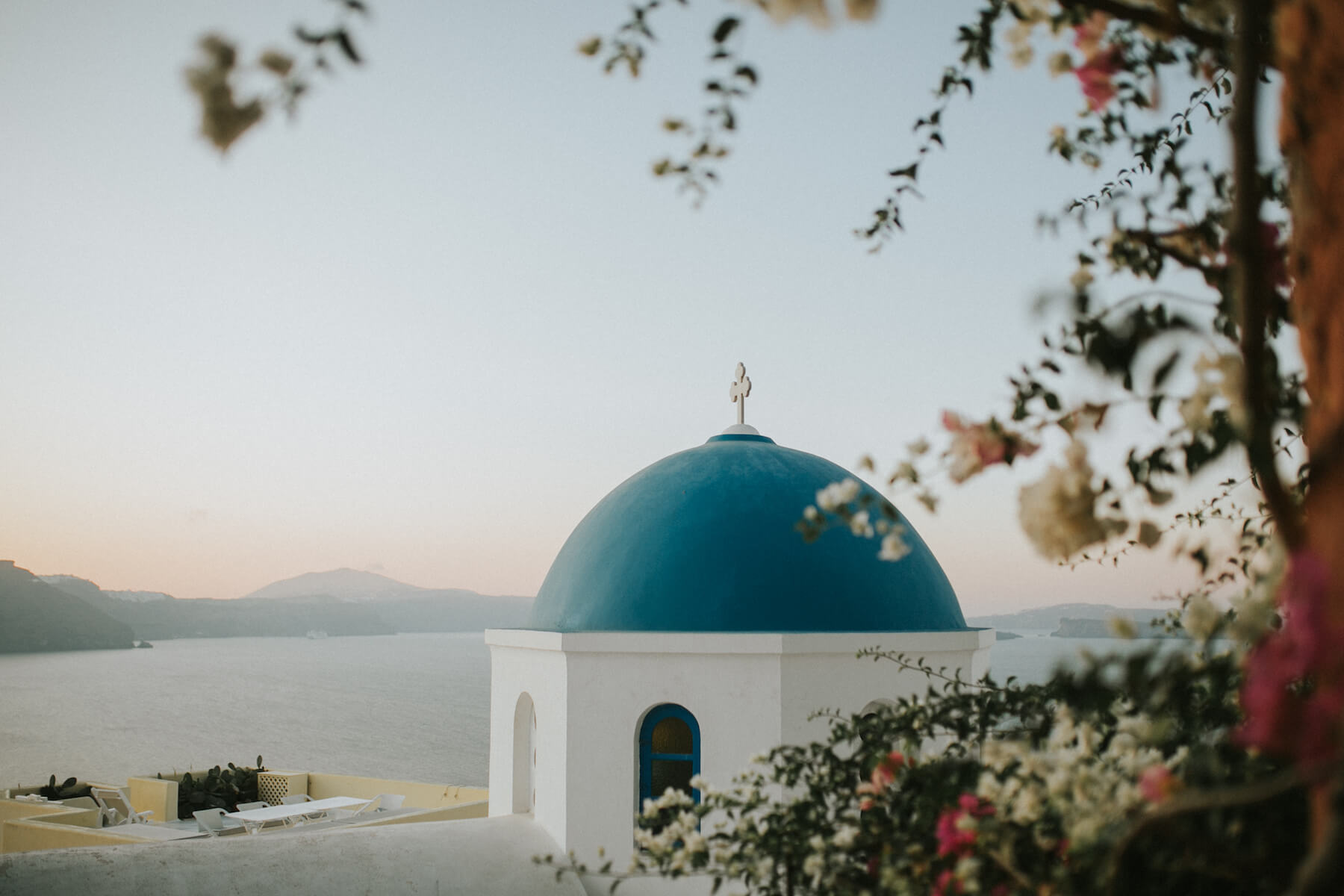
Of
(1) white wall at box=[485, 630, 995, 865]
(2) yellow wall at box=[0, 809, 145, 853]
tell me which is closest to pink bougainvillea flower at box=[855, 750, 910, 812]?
(1) white wall at box=[485, 630, 995, 865]

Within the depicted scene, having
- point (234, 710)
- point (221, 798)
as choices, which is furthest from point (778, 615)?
point (234, 710)

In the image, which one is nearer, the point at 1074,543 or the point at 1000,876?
the point at 1074,543

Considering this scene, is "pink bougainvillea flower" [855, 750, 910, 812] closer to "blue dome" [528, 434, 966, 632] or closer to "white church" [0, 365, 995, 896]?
"white church" [0, 365, 995, 896]

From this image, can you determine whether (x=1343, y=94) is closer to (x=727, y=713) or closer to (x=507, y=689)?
(x=727, y=713)

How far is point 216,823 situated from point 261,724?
116 metres

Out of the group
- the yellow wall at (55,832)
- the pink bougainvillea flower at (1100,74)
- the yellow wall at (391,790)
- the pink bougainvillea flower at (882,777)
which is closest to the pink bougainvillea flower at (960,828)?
the pink bougainvillea flower at (882,777)

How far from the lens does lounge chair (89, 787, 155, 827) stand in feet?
59.1

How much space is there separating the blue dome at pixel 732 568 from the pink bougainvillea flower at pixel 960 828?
5.42 m

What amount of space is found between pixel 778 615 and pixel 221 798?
54.7ft

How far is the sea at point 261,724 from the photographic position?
295 ft

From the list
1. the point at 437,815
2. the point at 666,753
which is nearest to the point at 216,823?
the point at 437,815

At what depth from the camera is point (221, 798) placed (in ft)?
68.6

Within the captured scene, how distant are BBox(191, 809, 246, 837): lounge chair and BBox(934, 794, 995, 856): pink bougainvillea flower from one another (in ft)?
57.0

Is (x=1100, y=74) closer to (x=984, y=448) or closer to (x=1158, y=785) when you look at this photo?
(x=984, y=448)
